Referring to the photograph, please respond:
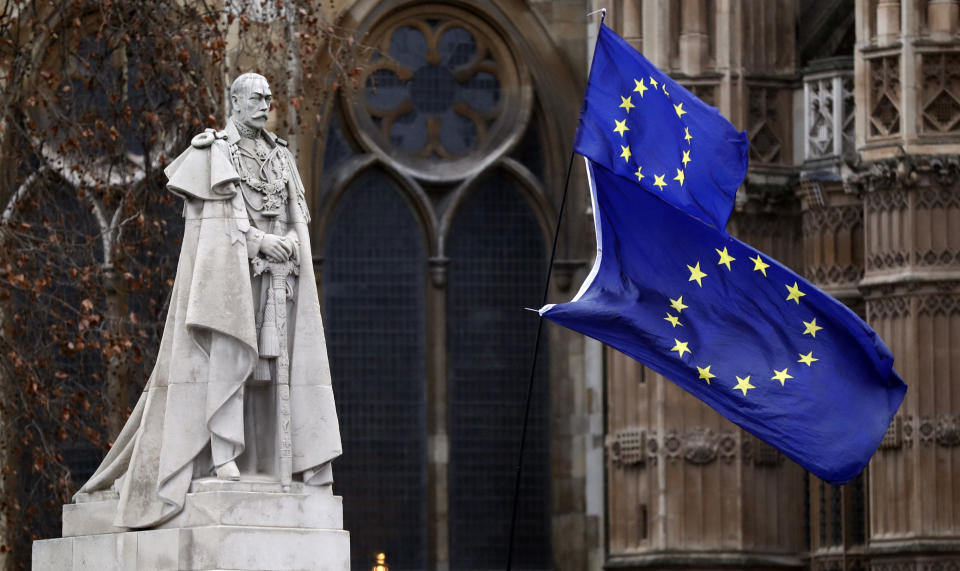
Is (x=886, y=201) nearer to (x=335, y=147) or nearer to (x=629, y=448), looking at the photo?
(x=629, y=448)

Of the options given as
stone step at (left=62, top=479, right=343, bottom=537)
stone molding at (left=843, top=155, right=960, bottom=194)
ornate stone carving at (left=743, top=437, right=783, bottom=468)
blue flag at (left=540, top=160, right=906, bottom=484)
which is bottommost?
stone step at (left=62, top=479, right=343, bottom=537)

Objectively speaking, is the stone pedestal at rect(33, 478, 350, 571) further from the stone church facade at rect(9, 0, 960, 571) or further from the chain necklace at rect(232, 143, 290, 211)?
the stone church facade at rect(9, 0, 960, 571)

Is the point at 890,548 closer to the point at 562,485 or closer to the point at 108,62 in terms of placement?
the point at 562,485

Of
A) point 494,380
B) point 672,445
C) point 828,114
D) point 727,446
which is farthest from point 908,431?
point 494,380

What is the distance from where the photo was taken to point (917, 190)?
24.8m

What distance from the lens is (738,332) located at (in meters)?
17.8

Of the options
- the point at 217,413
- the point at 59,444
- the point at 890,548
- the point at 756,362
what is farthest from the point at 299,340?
the point at 59,444

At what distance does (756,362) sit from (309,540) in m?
4.88

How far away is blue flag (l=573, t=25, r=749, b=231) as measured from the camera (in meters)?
18.2

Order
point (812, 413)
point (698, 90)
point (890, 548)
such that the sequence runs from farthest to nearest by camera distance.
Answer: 1. point (698, 90)
2. point (890, 548)
3. point (812, 413)

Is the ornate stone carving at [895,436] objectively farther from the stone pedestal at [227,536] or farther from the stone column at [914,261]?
the stone pedestal at [227,536]

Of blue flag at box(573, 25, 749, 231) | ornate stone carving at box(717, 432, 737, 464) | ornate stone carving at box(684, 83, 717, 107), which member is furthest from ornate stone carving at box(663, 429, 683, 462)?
blue flag at box(573, 25, 749, 231)

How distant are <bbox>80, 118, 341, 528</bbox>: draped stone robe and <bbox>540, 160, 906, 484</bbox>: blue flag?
11.3ft

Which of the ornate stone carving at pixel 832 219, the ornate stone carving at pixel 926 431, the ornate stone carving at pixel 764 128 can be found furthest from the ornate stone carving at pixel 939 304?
the ornate stone carving at pixel 764 128
